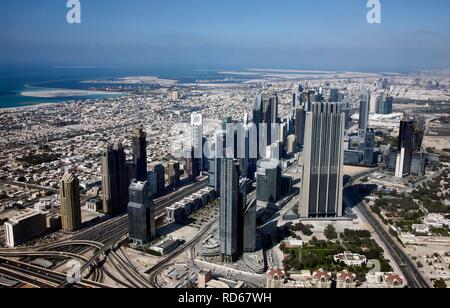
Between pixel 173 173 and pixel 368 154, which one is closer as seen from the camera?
pixel 173 173

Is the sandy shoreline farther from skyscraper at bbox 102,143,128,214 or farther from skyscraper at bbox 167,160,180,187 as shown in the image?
skyscraper at bbox 102,143,128,214

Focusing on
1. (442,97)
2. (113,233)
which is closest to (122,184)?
(113,233)

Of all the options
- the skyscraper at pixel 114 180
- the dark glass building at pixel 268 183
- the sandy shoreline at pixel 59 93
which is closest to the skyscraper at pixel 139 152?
the skyscraper at pixel 114 180

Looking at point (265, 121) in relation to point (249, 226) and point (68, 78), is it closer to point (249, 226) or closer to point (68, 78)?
point (249, 226)

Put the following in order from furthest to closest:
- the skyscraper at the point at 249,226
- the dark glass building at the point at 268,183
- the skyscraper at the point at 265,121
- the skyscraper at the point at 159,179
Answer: the skyscraper at the point at 265,121 < the skyscraper at the point at 159,179 < the dark glass building at the point at 268,183 < the skyscraper at the point at 249,226

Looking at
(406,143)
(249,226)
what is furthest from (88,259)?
(406,143)

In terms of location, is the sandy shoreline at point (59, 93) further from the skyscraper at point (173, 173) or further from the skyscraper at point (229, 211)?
the skyscraper at point (229, 211)

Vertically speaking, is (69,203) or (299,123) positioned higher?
(299,123)
